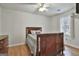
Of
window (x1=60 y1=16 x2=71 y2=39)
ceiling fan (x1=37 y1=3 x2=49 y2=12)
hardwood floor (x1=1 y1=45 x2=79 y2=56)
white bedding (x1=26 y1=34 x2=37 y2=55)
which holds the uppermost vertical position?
ceiling fan (x1=37 y1=3 x2=49 y2=12)

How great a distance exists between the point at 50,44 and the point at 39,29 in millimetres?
293

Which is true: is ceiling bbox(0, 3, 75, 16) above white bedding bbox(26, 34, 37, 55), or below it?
above

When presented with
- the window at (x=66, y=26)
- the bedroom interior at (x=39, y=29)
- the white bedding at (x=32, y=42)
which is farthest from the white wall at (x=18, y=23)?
the window at (x=66, y=26)

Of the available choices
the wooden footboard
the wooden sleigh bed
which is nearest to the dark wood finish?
the wooden sleigh bed

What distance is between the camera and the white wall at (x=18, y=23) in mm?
2260

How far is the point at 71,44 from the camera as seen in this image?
2.26 meters

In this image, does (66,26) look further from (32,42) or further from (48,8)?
(32,42)

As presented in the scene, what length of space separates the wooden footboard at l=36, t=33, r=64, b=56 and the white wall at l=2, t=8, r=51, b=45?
0.40ft

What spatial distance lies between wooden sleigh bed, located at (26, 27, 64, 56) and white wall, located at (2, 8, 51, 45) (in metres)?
0.08

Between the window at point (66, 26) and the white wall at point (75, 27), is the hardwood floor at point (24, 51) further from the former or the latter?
the window at point (66, 26)

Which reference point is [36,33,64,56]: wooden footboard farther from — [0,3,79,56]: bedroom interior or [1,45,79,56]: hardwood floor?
[1,45,79,56]: hardwood floor

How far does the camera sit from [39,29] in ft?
7.62

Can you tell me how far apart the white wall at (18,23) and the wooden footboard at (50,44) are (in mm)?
123

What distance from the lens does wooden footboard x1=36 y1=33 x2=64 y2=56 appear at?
7.46 feet
